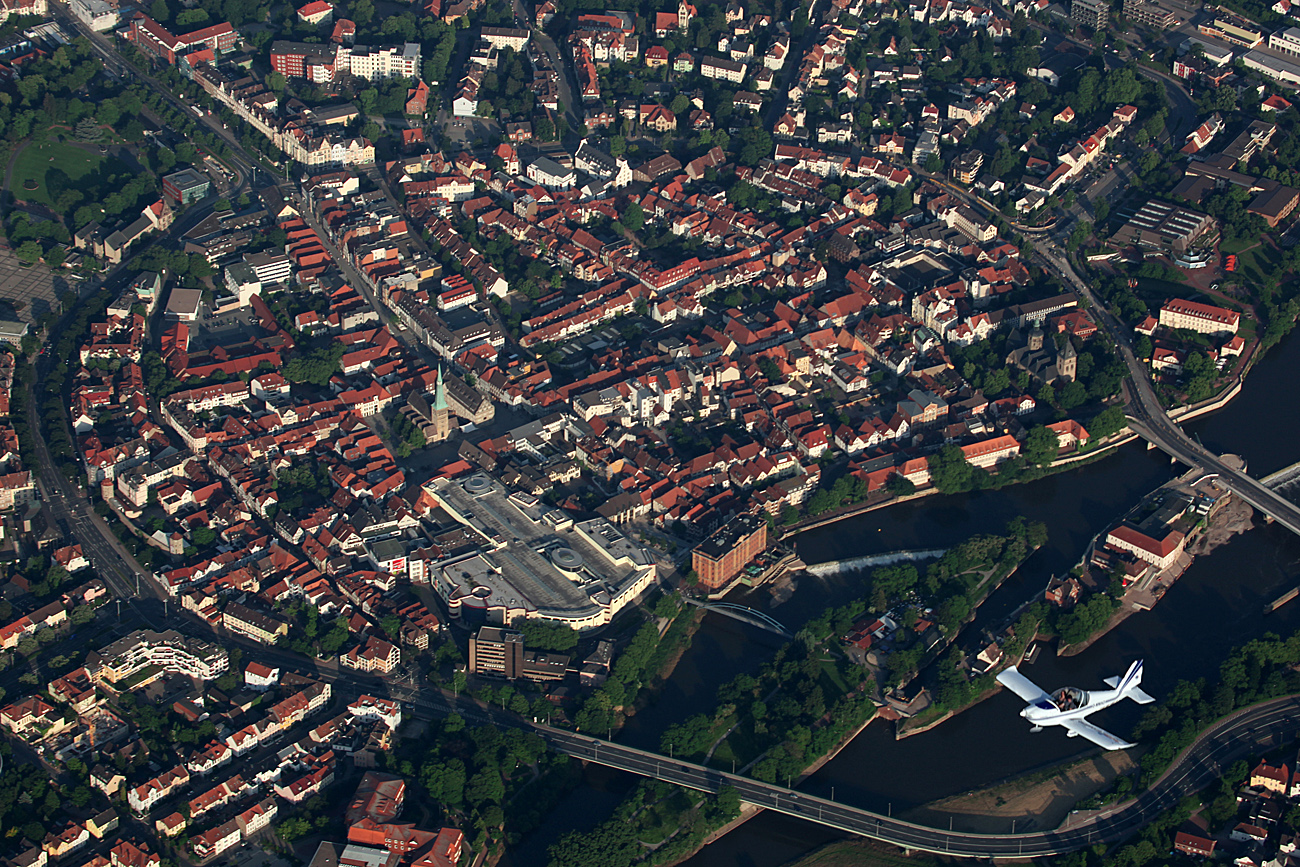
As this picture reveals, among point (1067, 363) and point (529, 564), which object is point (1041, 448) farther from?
point (529, 564)

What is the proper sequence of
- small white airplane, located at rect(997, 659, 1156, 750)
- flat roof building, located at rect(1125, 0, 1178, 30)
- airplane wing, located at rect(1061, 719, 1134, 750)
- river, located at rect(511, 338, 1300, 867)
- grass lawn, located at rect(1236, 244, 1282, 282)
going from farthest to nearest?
flat roof building, located at rect(1125, 0, 1178, 30)
grass lawn, located at rect(1236, 244, 1282, 282)
small white airplane, located at rect(997, 659, 1156, 750)
airplane wing, located at rect(1061, 719, 1134, 750)
river, located at rect(511, 338, 1300, 867)

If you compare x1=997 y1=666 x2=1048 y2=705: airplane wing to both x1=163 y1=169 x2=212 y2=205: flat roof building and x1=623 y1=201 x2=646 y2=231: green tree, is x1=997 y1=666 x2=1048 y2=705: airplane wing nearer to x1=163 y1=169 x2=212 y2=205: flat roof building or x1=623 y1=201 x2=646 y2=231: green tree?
x1=623 y1=201 x2=646 y2=231: green tree

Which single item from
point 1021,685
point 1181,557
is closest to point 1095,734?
point 1021,685

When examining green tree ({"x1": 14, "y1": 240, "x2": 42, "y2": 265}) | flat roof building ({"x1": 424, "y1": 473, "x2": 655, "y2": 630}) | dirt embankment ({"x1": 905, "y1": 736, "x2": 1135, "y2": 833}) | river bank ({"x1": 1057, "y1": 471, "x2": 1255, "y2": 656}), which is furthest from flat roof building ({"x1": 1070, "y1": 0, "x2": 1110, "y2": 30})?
green tree ({"x1": 14, "y1": 240, "x2": 42, "y2": 265})

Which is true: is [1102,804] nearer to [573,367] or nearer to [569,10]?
[573,367]

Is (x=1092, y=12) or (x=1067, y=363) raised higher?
(x=1092, y=12)

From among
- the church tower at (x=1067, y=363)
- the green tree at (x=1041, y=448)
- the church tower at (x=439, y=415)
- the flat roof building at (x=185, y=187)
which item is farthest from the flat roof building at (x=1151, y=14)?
the flat roof building at (x=185, y=187)

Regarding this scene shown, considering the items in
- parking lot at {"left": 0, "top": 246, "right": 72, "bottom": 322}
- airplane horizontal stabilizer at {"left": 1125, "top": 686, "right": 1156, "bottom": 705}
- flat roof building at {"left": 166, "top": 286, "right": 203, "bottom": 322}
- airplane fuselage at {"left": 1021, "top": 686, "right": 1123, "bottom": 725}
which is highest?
airplane horizontal stabilizer at {"left": 1125, "top": 686, "right": 1156, "bottom": 705}

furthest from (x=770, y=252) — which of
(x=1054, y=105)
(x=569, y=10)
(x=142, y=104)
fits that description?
(x=142, y=104)
